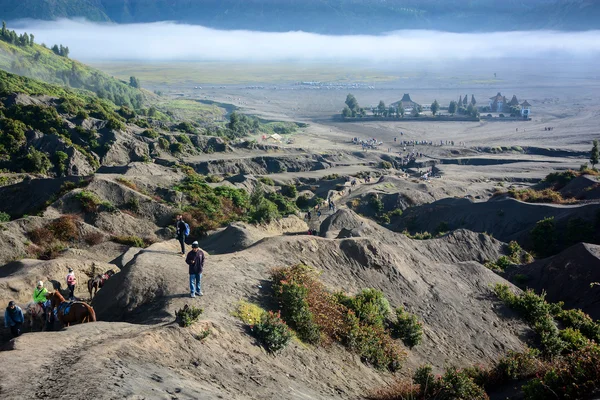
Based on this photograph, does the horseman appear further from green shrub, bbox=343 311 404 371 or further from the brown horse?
green shrub, bbox=343 311 404 371

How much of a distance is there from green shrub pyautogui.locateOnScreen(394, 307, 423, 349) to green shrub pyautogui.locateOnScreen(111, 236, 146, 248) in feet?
67.4

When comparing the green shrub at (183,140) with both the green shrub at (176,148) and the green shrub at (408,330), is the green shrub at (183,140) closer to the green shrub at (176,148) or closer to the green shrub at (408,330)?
the green shrub at (176,148)


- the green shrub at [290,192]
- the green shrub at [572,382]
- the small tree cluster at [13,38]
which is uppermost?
the small tree cluster at [13,38]

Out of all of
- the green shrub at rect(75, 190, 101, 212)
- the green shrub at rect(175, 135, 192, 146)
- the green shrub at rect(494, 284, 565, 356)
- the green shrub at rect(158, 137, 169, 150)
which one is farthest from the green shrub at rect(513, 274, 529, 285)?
the green shrub at rect(175, 135, 192, 146)

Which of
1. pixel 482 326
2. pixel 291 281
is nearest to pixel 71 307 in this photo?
pixel 291 281

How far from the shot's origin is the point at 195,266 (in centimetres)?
1473

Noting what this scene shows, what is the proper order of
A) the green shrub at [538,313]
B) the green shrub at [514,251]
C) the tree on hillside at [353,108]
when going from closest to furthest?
the green shrub at [538,313], the green shrub at [514,251], the tree on hillside at [353,108]

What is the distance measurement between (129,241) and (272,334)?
2227 centimetres

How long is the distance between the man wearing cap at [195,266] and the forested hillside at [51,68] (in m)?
115

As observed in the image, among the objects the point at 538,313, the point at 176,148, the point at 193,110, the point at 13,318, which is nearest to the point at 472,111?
the point at 193,110

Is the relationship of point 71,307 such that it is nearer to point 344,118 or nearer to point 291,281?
point 291,281

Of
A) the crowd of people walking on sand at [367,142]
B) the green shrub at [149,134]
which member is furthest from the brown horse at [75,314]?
the crowd of people walking on sand at [367,142]

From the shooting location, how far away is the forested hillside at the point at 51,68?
124 meters

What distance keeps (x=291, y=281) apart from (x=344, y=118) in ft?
442
